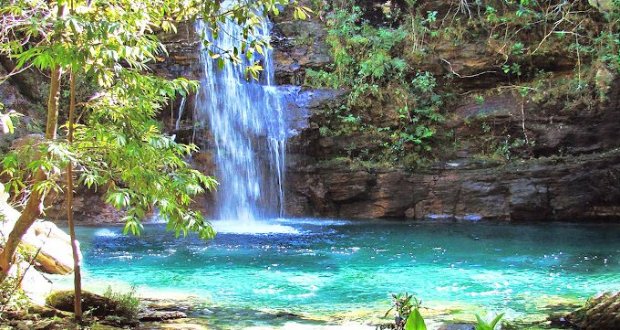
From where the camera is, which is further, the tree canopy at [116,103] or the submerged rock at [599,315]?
the submerged rock at [599,315]

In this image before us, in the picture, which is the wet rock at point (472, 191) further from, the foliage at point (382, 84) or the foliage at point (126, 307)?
the foliage at point (126, 307)

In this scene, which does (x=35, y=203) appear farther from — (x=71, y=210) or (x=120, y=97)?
(x=120, y=97)

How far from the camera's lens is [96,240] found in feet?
36.4

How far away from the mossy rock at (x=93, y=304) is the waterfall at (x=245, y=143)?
10.8 metres

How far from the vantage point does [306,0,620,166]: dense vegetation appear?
15391 mm

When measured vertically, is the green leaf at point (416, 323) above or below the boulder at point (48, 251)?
above

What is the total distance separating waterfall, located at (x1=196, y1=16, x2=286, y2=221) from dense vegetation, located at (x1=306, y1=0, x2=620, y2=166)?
168 centimetres

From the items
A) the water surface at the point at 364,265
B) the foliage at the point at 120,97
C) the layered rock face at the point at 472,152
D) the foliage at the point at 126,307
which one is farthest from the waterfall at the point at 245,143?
the foliage at the point at 120,97

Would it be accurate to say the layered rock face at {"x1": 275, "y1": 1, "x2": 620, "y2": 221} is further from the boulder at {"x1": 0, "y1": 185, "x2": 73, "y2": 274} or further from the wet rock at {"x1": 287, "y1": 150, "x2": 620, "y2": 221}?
the boulder at {"x1": 0, "y1": 185, "x2": 73, "y2": 274}

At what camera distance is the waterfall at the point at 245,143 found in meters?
16.0

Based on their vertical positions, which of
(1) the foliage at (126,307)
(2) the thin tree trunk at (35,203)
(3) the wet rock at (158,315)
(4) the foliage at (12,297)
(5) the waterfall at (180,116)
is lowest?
(3) the wet rock at (158,315)

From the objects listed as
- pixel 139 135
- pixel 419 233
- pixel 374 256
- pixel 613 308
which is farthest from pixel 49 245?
pixel 419 233

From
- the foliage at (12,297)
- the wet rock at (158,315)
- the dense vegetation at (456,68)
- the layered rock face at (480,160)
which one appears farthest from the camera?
the dense vegetation at (456,68)

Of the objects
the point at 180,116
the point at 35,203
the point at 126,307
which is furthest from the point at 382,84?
the point at 35,203
